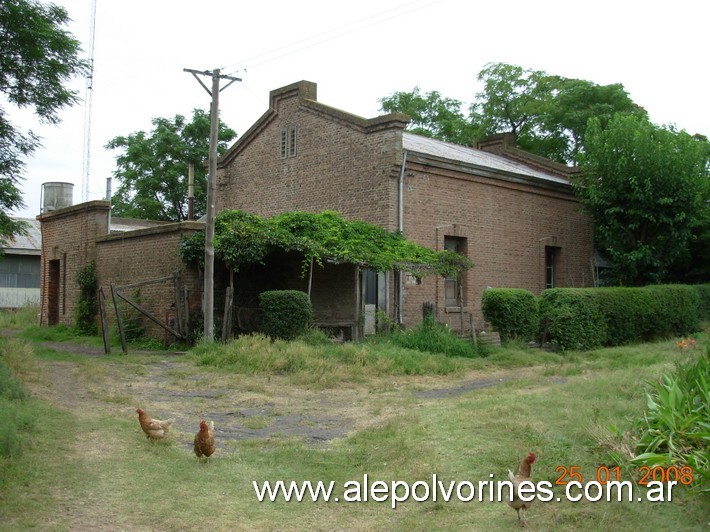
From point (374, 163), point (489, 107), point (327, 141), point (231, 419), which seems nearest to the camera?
point (231, 419)

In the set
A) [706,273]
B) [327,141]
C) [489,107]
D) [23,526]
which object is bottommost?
[23,526]

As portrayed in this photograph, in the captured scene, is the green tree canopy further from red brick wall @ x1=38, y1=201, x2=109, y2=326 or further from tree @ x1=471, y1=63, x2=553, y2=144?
red brick wall @ x1=38, y1=201, x2=109, y2=326

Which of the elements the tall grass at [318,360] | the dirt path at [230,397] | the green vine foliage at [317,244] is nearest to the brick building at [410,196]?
the green vine foliage at [317,244]

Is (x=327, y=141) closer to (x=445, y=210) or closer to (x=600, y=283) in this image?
(x=445, y=210)

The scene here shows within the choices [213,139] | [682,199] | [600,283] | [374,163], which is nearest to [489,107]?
[600,283]

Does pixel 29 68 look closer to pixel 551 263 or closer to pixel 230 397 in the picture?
pixel 230 397

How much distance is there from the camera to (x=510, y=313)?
57.9ft

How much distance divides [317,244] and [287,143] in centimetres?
782

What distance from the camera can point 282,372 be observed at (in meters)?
13.5

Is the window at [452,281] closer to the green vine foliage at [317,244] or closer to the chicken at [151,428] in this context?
the green vine foliage at [317,244]

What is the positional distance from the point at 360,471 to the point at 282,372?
668 centimetres

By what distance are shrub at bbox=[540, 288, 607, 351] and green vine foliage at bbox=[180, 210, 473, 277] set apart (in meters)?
2.64

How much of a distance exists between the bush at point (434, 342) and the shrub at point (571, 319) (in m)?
2.73

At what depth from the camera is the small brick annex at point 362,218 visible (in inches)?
761
